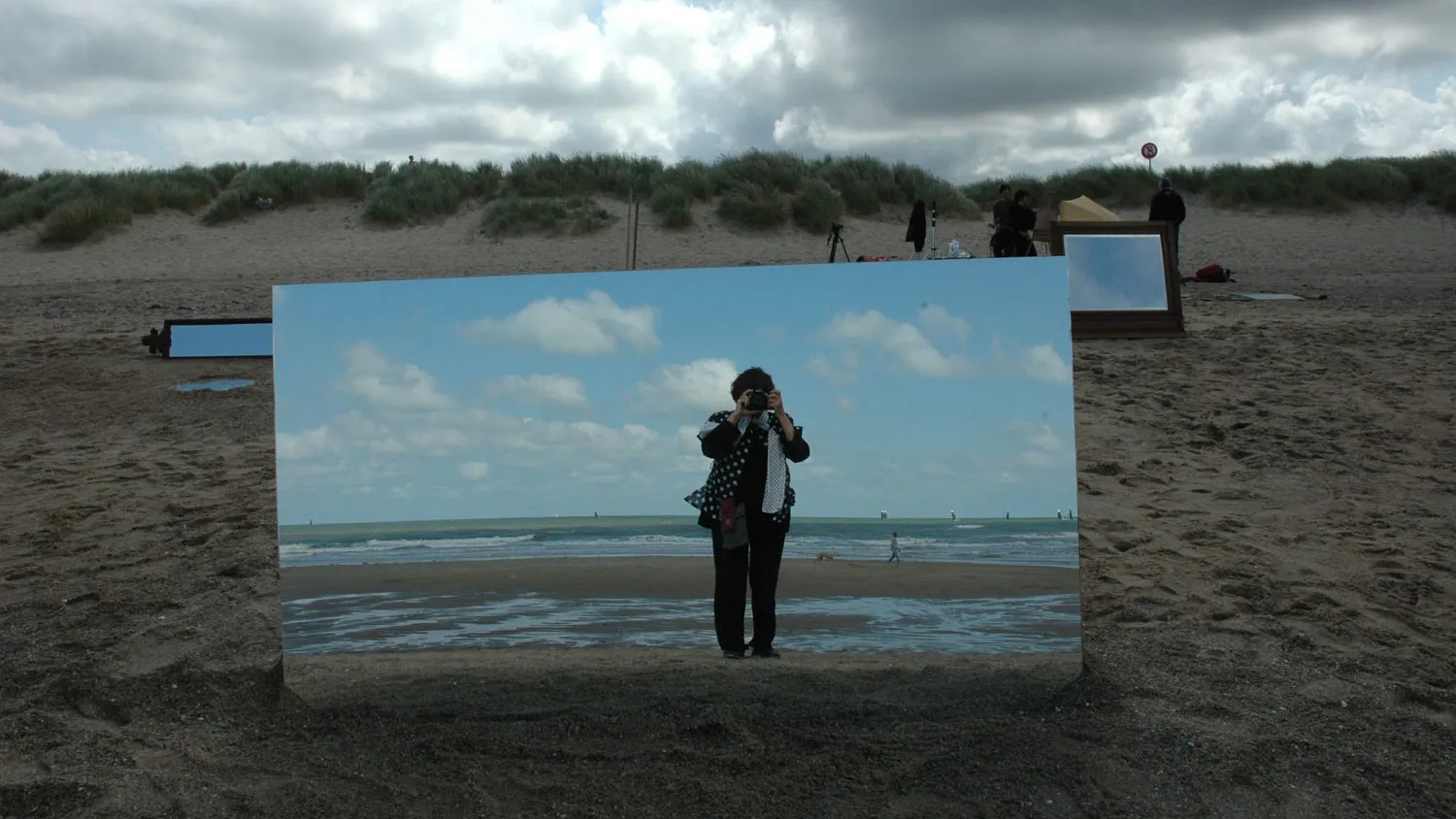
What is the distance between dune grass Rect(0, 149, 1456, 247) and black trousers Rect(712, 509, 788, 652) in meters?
14.6

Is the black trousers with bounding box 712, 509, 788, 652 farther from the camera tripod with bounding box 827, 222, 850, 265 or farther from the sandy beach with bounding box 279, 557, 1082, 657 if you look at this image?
the camera tripod with bounding box 827, 222, 850, 265

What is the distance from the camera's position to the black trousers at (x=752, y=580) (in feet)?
13.4

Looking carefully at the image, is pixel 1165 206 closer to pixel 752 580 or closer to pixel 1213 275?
pixel 1213 275

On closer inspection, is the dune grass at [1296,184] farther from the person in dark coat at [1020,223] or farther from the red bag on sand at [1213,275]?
the person in dark coat at [1020,223]

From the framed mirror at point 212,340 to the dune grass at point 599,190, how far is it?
8188 mm

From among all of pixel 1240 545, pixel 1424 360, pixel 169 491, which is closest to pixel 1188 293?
pixel 1424 360

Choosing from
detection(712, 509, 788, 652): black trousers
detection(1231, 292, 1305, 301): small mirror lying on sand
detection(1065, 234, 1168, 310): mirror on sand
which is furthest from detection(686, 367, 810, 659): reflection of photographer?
detection(1231, 292, 1305, 301): small mirror lying on sand

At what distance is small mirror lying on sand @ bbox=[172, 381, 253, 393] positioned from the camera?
9164 mm

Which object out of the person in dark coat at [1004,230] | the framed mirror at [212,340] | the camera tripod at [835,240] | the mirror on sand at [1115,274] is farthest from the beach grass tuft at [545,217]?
the mirror on sand at [1115,274]

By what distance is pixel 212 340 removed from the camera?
1021cm

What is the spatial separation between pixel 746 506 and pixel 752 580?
25 cm

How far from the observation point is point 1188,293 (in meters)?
12.5

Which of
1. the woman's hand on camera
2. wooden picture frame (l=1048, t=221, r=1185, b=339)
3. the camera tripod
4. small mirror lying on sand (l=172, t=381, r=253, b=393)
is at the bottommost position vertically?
the woman's hand on camera

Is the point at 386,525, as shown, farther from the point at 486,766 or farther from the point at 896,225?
the point at 896,225
